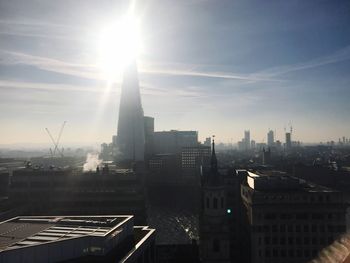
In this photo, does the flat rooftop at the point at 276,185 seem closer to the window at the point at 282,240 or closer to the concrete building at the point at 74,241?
the window at the point at 282,240

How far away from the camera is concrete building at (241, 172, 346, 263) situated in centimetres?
6875

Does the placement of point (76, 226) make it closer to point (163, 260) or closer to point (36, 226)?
point (36, 226)

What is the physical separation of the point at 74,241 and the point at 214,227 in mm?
33635

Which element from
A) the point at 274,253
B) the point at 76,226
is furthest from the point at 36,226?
the point at 274,253

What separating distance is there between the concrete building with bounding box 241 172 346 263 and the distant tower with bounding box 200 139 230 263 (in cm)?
530

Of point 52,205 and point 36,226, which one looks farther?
point 52,205

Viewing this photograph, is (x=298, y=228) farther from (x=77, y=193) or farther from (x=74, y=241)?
(x=77, y=193)

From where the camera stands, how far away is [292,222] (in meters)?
69.5

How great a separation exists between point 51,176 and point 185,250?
49849mm

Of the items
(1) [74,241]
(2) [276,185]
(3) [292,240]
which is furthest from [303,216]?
(1) [74,241]

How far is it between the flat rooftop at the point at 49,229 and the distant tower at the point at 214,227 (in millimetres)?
20251

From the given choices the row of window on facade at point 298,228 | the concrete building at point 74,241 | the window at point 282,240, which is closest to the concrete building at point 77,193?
the row of window on facade at point 298,228

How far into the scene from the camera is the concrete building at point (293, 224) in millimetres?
68750

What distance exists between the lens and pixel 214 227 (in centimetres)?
6894
